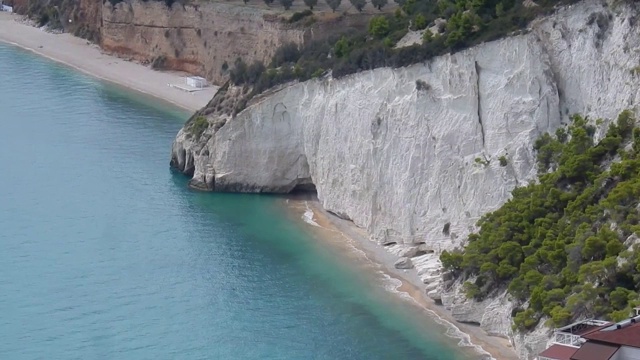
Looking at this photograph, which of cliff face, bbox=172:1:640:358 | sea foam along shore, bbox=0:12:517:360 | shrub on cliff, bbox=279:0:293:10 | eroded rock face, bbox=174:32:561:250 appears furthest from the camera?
shrub on cliff, bbox=279:0:293:10

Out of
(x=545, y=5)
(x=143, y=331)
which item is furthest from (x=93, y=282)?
(x=545, y=5)

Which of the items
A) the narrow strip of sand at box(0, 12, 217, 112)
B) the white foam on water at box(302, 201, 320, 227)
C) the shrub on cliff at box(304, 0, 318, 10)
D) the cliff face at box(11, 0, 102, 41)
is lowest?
the white foam on water at box(302, 201, 320, 227)

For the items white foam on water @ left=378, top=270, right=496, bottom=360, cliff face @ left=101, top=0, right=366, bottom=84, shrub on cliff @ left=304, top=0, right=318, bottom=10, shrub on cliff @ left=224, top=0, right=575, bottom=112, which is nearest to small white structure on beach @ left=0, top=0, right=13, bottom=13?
cliff face @ left=101, top=0, right=366, bottom=84

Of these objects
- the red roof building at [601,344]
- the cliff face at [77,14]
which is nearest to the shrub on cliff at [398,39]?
the red roof building at [601,344]

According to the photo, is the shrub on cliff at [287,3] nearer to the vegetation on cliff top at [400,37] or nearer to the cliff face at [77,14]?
the vegetation on cliff top at [400,37]

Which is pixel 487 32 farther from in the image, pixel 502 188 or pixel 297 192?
pixel 297 192

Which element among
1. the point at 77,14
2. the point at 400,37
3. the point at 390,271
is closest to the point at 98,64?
the point at 77,14

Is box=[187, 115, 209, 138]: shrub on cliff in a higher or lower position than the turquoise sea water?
higher

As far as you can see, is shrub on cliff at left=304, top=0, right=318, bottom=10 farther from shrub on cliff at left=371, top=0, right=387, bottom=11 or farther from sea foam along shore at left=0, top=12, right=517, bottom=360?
sea foam along shore at left=0, top=12, right=517, bottom=360
